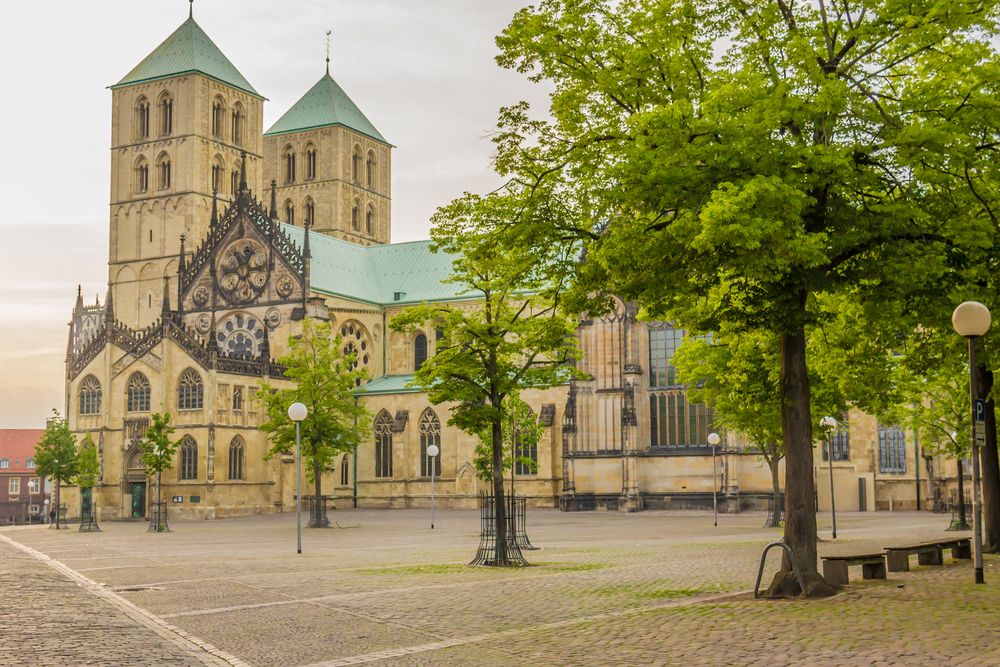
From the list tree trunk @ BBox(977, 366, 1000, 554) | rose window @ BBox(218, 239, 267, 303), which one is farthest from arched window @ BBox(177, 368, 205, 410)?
tree trunk @ BBox(977, 366, 1000, 554)

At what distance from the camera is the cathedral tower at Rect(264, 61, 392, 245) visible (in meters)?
108

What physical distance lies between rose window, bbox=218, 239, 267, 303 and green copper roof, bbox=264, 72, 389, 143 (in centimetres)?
3205

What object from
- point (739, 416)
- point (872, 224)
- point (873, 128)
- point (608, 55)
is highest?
point (608, 55)

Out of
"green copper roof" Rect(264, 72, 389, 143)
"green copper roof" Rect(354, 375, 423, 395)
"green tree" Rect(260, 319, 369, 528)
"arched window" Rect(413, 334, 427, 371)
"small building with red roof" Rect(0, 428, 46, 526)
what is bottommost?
"small building with red roof" Rect(0, 428, 46, 526)

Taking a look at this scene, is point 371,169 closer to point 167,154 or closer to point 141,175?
point 167,154

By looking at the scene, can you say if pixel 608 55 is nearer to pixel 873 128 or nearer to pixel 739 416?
pixel 873 128

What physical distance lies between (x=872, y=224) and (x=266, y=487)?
5896cm

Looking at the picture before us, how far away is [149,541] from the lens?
4056cm

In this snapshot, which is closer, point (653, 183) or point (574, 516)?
point (653, 183)

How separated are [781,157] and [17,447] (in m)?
127

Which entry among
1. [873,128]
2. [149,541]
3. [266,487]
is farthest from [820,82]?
[266,487]

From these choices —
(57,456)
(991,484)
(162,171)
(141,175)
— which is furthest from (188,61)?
(991,484)

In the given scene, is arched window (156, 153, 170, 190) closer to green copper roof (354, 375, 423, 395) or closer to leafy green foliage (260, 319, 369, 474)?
green copper roof (354, 375, 423, 395)

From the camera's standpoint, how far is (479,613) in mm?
15883
